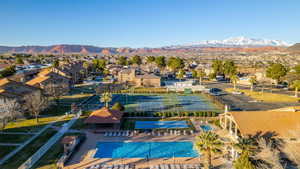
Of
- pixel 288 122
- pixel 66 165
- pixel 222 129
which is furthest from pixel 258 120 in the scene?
pixel 66 165

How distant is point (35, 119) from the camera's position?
34656mm

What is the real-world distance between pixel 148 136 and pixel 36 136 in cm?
1532

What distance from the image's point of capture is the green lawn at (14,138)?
25938 mm

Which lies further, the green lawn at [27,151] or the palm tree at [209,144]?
the green lawn at [27,151]

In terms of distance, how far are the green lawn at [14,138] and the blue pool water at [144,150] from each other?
10.1 m

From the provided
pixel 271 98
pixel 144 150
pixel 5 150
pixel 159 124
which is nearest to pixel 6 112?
pixel 5 150

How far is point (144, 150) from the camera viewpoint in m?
24.3

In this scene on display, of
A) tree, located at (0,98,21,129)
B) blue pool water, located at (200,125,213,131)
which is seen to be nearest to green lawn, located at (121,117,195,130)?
blue pool water, located at (200,125,213,131)

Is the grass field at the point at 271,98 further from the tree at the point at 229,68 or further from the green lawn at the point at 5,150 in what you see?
the green lawn at the point at 5,150

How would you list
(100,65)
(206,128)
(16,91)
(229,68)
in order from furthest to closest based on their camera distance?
1. (100,65)
2. (229,68)
3. (16,91)
4. (206,128)

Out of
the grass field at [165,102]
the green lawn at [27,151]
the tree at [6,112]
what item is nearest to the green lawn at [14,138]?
the green lawn at [27,151]

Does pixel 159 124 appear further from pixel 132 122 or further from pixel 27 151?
pixel 27 151

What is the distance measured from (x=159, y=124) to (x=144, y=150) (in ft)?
30.1

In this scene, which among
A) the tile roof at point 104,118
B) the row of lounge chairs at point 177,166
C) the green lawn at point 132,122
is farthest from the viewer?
the green lawn at point 132,122
